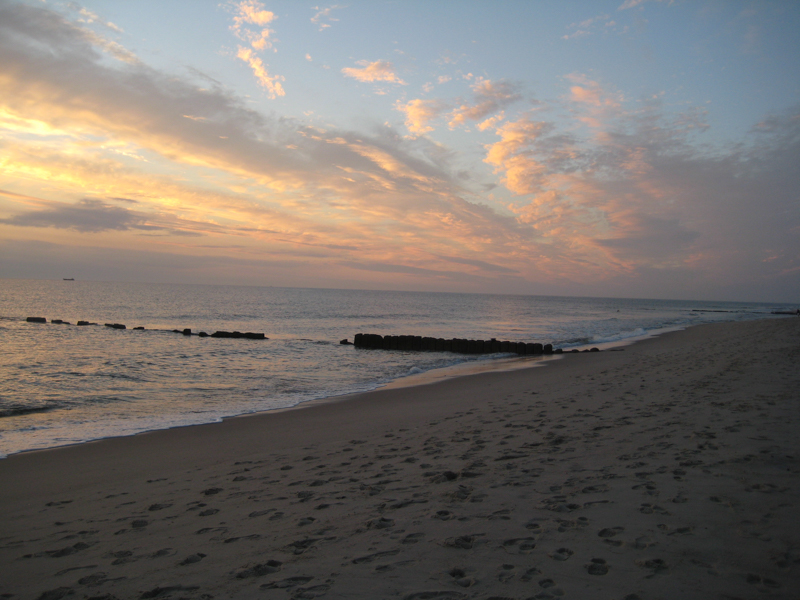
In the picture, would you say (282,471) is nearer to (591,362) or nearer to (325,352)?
(591,362)

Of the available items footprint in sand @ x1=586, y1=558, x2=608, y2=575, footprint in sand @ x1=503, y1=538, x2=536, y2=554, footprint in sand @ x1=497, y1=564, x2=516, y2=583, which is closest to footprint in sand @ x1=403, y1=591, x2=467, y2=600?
footprint in sand @ x1=497, y1=564, x2=516, y2=583

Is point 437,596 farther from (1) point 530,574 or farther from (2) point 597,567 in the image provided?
(2) point 597,567

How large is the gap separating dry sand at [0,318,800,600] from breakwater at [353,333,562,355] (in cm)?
1533

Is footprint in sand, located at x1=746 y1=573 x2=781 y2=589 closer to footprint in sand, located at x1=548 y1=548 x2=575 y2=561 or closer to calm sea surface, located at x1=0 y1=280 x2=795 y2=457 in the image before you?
footprint in sand, located at x1=548 y1=548 x2=575 y2=561

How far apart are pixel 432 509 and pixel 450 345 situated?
838 inches

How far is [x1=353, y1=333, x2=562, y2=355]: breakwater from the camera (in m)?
23.6

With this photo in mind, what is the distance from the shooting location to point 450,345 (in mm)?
→ 25219

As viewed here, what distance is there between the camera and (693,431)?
6.22 meters

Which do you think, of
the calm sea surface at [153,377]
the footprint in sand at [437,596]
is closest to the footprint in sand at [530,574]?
the footprint in sand at [437,596]

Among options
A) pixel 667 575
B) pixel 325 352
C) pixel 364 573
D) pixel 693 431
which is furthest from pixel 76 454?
pixel 325 352

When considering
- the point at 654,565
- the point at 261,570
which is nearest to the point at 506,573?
the point at 654,565

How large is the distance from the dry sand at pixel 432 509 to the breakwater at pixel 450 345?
15328 mm

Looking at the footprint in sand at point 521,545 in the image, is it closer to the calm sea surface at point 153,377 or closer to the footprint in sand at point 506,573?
the footprint in sand at point 506,573

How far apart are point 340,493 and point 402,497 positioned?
0.72 m
